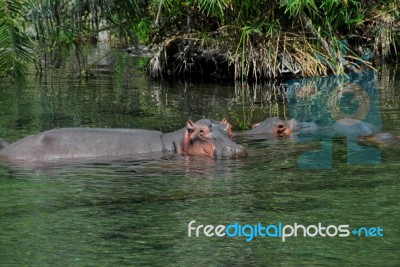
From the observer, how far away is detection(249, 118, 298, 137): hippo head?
9547 mm

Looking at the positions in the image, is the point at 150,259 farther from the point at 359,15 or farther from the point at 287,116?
the point at 359,15

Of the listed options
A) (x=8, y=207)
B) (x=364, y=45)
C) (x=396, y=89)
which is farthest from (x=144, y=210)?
(x=364, y=45)

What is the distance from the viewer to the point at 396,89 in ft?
44.1

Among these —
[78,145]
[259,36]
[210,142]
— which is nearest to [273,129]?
[210,142]

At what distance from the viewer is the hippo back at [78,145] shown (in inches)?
320

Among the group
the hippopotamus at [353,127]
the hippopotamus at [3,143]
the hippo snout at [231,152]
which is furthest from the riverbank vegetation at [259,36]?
the hippo snout at [231,152]

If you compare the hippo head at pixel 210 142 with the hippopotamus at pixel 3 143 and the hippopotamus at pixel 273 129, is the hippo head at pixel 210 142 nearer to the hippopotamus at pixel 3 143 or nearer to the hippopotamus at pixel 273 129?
the hippopotamus at pixel 273 129

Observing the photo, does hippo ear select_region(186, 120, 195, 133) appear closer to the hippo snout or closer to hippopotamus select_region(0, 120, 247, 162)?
hippopotamus select_region(0, 120, 247, 162)

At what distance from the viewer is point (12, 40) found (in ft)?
26.4

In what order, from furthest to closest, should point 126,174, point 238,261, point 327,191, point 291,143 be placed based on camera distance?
point 291,143, point 126,174, point 327,191, point 238,261

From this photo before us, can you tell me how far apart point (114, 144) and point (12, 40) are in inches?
50.7

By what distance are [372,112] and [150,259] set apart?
257 inches

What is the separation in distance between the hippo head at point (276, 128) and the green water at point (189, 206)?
0.36 m

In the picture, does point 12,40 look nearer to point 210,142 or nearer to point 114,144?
point 114,144
